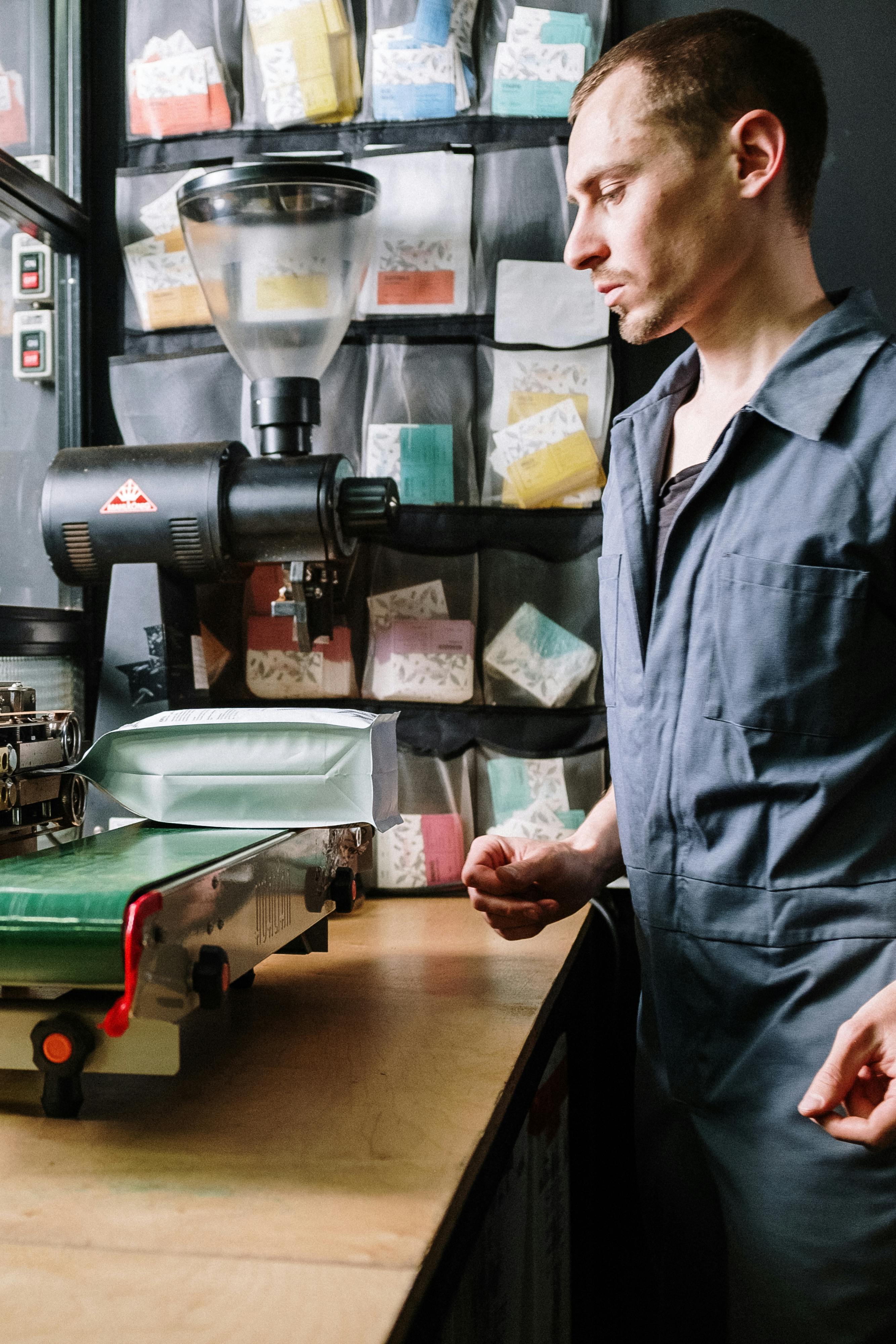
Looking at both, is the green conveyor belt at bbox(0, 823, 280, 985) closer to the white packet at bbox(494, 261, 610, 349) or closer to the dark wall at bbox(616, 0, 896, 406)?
the white packet at bbox(494, 261, 610, 349)

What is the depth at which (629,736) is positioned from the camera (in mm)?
1218

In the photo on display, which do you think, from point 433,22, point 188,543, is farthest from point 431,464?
point 433,22

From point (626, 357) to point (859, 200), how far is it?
17.6 inches

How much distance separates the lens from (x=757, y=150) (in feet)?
3.76

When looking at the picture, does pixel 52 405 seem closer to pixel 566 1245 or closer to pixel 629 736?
pixel 629 736

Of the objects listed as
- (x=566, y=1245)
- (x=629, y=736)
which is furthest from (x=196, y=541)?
(x=566, y=1245)

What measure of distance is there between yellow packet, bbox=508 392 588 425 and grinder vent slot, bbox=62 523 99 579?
69 centimetres

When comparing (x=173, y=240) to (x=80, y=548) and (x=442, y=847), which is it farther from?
(x=442, y=847)

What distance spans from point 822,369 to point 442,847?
3.20 ft

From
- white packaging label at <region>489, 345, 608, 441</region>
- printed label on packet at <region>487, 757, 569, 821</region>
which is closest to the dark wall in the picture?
white packaging label at <region>489, 345, 608, 441</region>

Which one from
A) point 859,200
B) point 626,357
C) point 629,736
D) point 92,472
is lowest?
point 629,736

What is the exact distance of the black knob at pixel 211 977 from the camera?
0.80 m

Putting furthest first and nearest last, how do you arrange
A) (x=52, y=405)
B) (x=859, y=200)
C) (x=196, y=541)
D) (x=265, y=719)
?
1. (x=52, y=405)
2. (x=859, y=200)
3. (x=196, y=541)
4. (x=265, y=719)

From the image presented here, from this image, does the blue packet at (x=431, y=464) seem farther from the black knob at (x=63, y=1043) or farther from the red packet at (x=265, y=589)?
the black knob at (x=63, y=1043)
